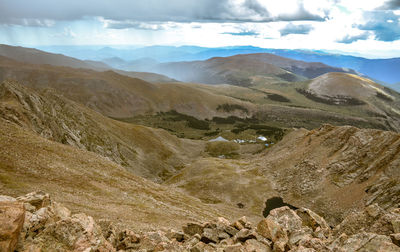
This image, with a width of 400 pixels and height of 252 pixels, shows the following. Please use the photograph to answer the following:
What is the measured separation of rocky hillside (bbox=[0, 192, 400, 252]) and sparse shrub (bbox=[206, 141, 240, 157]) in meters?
122

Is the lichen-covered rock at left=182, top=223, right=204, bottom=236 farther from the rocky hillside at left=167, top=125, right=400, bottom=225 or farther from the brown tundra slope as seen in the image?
the brown tundra slope

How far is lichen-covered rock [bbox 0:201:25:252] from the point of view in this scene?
581 inches

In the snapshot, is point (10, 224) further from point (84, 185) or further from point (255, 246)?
point (84, 185)

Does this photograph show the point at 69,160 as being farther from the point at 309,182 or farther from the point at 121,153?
the point at 309,182

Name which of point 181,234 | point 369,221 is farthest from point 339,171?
point 181,234

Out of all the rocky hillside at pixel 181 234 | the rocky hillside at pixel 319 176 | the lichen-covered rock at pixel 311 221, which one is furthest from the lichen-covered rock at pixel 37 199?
the rocky hillside at pixel 319 176

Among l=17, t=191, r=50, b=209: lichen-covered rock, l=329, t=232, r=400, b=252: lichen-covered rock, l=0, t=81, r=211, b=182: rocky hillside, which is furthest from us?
l=0, t=81, r=211, b=182: rocky hillside

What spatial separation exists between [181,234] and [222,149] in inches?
5260

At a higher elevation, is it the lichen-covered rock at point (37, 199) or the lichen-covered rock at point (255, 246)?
the lichen-covered rock at point (37, 199)

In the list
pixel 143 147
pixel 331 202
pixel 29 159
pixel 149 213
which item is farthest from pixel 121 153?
pixel 331 202

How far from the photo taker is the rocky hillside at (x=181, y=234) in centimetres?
1712

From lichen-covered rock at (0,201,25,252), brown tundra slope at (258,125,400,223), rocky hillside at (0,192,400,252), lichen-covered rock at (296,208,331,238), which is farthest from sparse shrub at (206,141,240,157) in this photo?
lichen-covered rock at (0,201,25,252)

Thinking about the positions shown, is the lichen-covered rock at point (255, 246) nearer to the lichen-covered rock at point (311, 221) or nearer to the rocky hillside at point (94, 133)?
the lichen-covered rock at point (311, 221)

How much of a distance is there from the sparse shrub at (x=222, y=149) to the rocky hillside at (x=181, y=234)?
122012 millimetres
